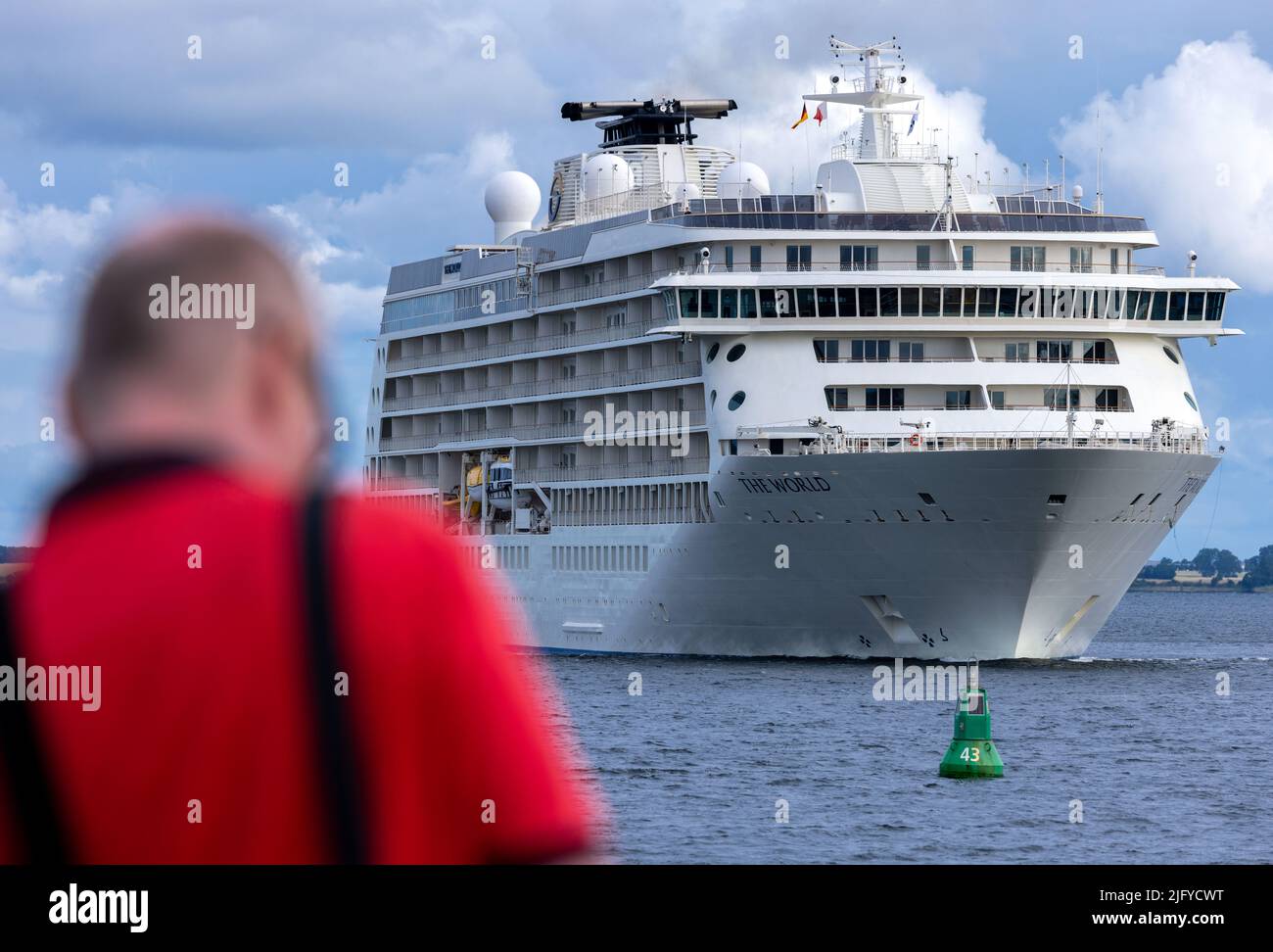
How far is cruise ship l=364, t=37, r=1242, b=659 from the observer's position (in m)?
53.0

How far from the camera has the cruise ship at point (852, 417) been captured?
53.0 meters

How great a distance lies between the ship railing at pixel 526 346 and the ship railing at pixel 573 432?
2516 millimetres

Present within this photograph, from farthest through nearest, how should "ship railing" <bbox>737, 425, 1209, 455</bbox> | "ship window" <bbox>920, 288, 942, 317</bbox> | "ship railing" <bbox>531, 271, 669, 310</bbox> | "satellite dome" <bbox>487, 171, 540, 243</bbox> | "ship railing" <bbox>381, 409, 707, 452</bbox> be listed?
"satellite dome" <bbox>487, 171, 540, 243</bbox>, "ship railing" <bbox>531, 271, 669, 310</bbox>, "ship railing" <bbox>381, 409, 707, 452</bbox>, "ship window" <bbox>920, 288, 942, 317</bbox>, "ship railing" <bbox>737, 425, 1209, 455</bbox>

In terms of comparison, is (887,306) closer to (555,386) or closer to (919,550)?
(919,550)

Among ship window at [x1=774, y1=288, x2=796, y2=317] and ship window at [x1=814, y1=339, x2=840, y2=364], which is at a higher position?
ship window at [x1=774, y1=288, x2=796, y2=317]

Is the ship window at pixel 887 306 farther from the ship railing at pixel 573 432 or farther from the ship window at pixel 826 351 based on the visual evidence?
the ship railing at pixel 573 432

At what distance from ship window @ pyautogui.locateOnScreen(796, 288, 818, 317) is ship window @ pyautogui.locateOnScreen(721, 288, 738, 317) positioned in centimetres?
176

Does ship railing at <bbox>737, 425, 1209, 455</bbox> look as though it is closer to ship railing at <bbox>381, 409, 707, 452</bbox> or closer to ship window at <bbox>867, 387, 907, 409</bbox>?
ship window at <bbox>867, 387, 907, 409</bbox>

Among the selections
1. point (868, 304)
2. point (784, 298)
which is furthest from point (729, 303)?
point (868, 304)

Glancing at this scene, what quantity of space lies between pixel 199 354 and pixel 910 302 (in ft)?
183

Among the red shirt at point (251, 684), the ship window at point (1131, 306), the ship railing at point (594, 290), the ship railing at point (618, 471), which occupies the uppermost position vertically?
the ship railing at point (594, 290)

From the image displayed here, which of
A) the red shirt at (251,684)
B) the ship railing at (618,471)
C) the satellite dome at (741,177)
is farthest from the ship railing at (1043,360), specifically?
the red shirt at (251,684)

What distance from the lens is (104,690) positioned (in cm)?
263

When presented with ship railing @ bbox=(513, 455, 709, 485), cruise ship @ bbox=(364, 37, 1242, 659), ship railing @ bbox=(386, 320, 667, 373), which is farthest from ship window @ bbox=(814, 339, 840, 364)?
ship railing @ bbox=(386, 320, 667, 373)
